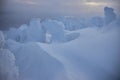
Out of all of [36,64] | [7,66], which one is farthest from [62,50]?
[7,66]

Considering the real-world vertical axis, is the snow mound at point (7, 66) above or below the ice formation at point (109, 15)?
below

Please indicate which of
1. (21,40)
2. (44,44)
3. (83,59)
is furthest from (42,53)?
(83,59)

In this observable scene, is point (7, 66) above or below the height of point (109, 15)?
below

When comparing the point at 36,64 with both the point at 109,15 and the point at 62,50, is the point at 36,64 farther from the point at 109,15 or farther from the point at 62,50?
the point at 109,15

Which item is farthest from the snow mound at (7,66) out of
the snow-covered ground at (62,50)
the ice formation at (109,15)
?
the ice formation at (109,15)

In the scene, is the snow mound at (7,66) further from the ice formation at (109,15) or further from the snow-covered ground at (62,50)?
the ice formation at (109,15)

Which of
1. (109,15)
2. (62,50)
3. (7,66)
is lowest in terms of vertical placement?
(7,66)

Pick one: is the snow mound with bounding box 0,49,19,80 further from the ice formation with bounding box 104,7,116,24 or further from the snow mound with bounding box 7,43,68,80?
the ice formation with bounding box 104,7,116,24

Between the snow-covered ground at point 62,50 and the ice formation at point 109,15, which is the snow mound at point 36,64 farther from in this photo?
the ice formation at point 109,15

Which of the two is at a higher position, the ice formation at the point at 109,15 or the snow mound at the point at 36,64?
the ice formation at the point at 109,15
